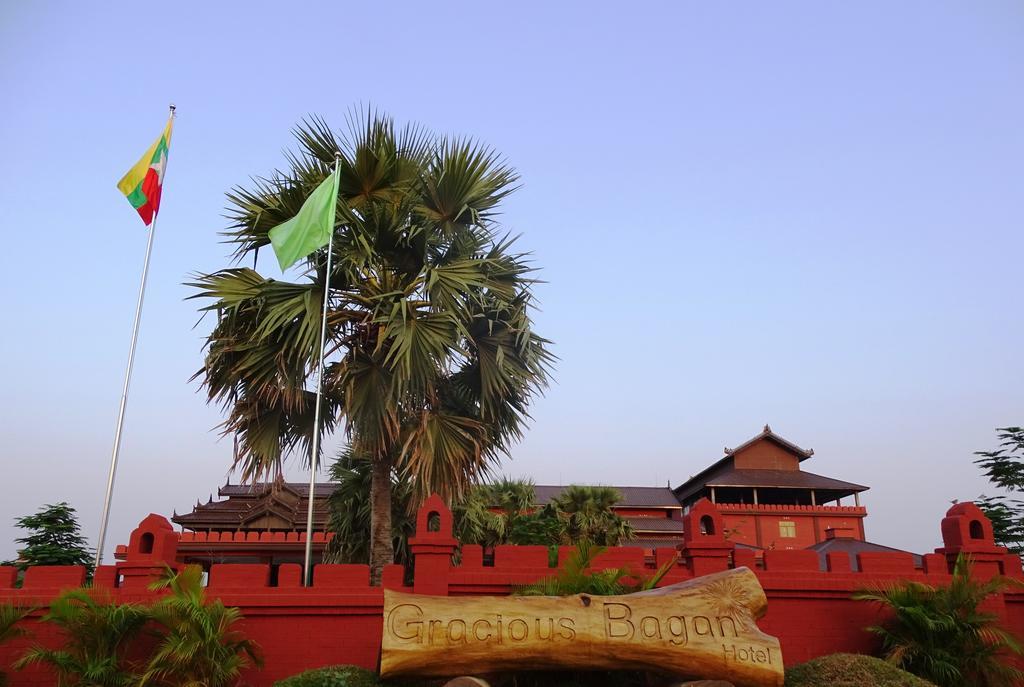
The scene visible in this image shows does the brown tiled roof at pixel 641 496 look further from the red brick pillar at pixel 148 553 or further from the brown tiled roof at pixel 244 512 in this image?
the red brick pillar at pixel 148 553

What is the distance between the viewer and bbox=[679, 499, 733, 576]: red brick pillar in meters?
9.34

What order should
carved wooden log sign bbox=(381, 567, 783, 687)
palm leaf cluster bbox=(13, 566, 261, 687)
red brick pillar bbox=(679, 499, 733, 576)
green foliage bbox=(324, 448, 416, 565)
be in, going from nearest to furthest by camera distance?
carved wooden log sign bbox=(381, 567, 783, 687) → palm leaf cluster bbox=(13, 566, 261, 687) → red brick pillar bbox=(679, 499, 733, 576) → green foliage bbox=(324, 448, 416, 565)

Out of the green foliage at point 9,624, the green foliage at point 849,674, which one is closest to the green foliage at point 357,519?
the green foliage at point 9,624

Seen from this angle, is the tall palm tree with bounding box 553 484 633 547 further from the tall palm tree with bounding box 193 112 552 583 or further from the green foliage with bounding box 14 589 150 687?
the green foliage with bounding box 14 589 150 687

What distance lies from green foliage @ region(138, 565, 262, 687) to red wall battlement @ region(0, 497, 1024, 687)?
20.4 inches

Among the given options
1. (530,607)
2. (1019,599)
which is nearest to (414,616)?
(530,607)

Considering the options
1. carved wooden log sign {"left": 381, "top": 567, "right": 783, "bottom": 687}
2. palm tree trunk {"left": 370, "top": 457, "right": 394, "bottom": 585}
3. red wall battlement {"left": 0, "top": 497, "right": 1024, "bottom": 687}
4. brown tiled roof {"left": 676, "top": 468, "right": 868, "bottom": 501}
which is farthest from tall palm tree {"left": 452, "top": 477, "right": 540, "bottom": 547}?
brown tiled roof {"left": 676, "top": 468, "right": 868, "bottom": 501}

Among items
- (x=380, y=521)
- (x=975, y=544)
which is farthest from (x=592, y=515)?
(x=975, y=544)

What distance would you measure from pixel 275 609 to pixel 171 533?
1.68m

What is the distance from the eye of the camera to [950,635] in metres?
8.59

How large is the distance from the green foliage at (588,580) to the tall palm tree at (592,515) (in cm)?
968

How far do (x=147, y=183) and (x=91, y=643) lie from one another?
8.33 m

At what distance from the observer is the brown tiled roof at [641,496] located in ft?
135

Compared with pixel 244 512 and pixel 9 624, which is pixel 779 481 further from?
pixel 9 624
